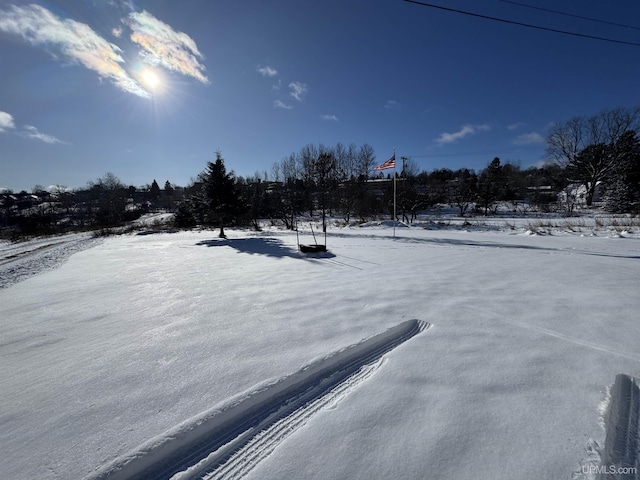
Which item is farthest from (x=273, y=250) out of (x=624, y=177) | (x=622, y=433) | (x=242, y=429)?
(x=624, y=177)

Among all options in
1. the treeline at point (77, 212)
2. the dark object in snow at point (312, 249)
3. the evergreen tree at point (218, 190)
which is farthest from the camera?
the treeline at point (77, 212)

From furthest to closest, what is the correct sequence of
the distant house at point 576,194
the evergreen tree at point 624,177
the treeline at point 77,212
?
the distant house at point 576,194, the treeline at point 77,212, the evergreen tree at point 624,177

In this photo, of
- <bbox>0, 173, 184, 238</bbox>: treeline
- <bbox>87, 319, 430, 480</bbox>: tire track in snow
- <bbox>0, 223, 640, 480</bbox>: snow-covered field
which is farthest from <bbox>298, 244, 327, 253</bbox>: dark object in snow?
<bbox>0, 173, 184, 238</bbox>: treeline

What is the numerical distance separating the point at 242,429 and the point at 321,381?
0.79m

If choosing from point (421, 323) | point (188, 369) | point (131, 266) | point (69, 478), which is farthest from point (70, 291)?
point (421, 323)

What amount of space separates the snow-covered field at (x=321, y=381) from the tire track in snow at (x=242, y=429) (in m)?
0.01

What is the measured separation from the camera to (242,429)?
186 centimetres

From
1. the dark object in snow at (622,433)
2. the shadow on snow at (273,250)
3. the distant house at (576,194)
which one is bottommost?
the shadow on snow at (273,250)

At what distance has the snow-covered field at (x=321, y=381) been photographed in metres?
1.58

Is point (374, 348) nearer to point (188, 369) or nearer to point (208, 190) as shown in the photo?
point (188, 369)

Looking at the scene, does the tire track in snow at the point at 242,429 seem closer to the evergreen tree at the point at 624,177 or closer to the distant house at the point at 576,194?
the evergreen tree at the point at 624,177

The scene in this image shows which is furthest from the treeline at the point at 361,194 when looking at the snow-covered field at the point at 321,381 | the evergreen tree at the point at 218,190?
the snow-covered field at the point at 321,381

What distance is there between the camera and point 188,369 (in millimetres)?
2586

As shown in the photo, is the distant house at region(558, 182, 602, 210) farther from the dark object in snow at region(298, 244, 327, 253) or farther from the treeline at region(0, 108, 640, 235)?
the dark object in snow at region(298, 244, 327, 253)
